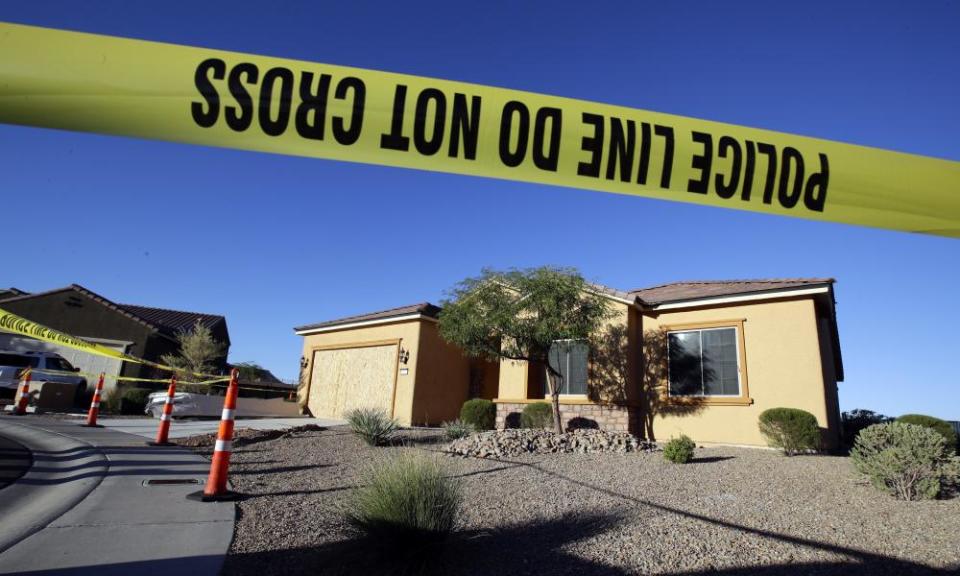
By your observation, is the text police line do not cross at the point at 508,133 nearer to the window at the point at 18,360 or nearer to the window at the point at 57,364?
the window at the point at 18,360

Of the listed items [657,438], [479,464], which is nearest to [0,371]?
[479,464]

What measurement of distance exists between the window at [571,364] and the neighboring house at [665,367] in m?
0.03

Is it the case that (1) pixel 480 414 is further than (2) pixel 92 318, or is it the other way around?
(2) pixel 92 318

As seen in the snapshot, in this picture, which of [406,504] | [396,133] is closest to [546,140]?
[396,133]

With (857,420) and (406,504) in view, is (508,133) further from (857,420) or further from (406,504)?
(857,420)

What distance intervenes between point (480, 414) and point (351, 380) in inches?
219

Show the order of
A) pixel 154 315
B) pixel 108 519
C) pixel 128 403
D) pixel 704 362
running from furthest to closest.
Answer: pixel 154 315, pixel 128 403, pixel 704 362, pixel 108 519

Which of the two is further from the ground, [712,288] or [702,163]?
[712,288]

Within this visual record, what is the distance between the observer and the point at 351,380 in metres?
17.1

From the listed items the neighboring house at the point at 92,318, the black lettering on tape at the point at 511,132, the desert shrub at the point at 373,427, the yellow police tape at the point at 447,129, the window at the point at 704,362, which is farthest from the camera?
the neighboring house at the point at 92,318

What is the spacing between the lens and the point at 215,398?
1714cm

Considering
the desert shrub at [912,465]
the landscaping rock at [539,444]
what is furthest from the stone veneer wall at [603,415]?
the desert shrub at [912,465]

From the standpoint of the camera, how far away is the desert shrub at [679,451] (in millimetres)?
7977

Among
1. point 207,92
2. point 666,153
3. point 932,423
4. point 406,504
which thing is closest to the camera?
point 207,92
